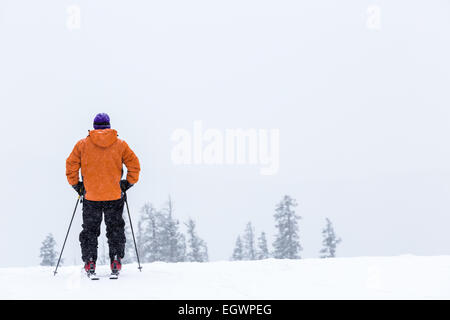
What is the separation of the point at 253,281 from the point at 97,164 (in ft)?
11.5

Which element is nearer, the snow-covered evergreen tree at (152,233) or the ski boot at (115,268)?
the ski boot at (115,268)

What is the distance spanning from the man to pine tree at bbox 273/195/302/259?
32927 mm

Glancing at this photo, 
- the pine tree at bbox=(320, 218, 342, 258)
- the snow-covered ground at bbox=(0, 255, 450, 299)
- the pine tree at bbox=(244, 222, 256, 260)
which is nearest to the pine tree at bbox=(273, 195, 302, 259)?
the pine tree at bbox=(320, 218, 342, 258)

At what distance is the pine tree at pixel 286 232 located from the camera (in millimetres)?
40406

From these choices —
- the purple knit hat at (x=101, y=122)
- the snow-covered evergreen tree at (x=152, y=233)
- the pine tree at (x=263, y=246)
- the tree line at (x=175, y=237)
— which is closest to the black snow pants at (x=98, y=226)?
the purple knit hat at (x=101, y=122)

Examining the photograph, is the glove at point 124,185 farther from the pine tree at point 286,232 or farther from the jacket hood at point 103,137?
the pine tree at point 286,232

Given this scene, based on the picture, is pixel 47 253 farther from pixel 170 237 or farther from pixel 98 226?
pixel 98 226

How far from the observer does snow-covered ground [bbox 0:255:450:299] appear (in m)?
6.31

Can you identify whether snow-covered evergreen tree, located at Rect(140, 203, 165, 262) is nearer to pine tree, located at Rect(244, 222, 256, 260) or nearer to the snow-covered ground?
pine tree, located at Rect(244, 222, 256, 260)

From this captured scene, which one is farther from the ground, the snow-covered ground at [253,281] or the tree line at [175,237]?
the snow-covered ground at [253,281]

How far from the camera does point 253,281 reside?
24.3ft

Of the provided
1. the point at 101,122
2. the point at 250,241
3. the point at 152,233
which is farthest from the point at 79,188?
the point at 250,241

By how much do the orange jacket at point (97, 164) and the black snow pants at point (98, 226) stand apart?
0.58 feet
